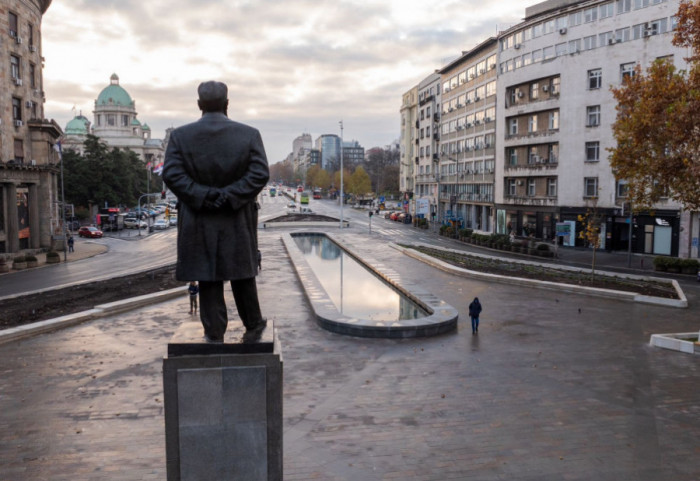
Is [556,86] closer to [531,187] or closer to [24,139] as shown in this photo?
[531,187]

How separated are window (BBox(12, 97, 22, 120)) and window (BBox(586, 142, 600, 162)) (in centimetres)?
4450

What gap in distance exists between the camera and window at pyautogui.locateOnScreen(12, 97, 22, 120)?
40.3 metres

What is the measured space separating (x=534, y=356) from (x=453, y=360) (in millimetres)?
2257

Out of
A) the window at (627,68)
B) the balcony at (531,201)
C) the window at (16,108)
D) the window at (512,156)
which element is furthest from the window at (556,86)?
the window at (16,108)

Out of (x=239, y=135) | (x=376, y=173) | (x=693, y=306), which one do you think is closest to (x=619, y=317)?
(x=693, y=306)

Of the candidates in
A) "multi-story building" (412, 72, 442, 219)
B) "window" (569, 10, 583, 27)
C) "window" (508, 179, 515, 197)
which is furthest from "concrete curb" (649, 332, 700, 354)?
"multi-story building" (412, 72, 442, 219)

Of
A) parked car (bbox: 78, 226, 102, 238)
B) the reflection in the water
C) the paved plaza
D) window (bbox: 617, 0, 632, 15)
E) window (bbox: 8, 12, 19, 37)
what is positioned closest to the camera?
the paved plaza

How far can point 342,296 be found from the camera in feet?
78.7

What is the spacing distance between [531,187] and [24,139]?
43602 millimetres

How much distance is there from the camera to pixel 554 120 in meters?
50.1

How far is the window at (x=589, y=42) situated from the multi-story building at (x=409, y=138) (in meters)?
47.1

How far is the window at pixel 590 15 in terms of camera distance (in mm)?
45750

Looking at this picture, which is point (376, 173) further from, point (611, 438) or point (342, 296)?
point (611, 438)

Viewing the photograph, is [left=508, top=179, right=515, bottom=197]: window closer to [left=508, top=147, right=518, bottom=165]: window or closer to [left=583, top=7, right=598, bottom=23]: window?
[left=508, top=147, right=518, bottom=165]: window
